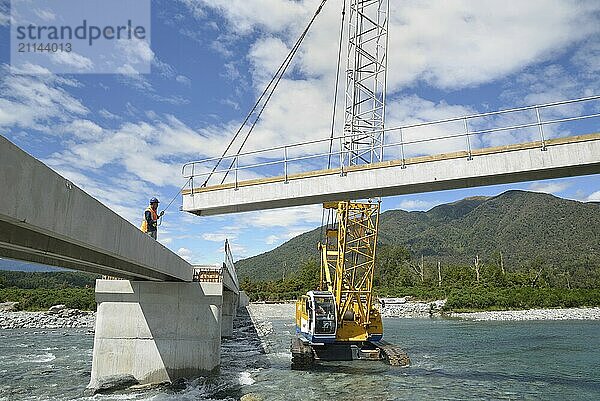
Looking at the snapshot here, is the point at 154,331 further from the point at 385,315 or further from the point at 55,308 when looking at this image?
the point at 385,315

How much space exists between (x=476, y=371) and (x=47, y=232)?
1926 centimetres

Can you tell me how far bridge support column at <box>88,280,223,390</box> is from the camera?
1680cm

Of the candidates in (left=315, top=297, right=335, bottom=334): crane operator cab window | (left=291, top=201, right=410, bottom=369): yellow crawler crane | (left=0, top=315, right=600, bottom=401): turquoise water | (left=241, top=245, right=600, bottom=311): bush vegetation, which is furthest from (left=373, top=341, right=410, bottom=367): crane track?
(left=241, top=245, right=600, bottom=311): bush vegetation

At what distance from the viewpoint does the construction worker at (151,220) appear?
1492 cm

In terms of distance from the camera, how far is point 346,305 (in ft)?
77.8

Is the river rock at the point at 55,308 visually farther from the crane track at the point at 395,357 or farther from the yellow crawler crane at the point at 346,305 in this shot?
the crane track at the point at 395,357

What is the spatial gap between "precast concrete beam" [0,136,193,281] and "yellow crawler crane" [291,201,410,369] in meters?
10.2

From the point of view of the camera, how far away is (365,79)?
81.2ft

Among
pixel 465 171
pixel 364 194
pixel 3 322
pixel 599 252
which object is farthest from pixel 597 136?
pixel 599 252

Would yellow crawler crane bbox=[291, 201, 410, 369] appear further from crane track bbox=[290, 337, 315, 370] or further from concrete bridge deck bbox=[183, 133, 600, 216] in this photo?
concrete bridge deck bbox=[183, 133, 600, 216]

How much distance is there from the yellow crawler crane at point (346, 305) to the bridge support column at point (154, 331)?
513cm

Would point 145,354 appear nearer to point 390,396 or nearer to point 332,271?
point 390,396

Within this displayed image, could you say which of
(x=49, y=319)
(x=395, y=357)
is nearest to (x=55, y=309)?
(x=49, y=319)

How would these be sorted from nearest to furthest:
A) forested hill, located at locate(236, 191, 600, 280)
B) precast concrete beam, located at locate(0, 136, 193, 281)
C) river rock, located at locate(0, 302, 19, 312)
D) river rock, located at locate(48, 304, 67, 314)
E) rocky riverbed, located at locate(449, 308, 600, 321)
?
1. precast concrete beam, located at locate(0, 136, 193, 281)
2. river rock, located at locate(48, 304, 67, 314)
3. river rock, located at locate(0, 302, 19, 312)
4. rocky riverbed, located at locate(449, 308, 600, 321)
5. forested hill, located at locate(236, 191, 600, 280)
